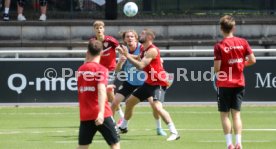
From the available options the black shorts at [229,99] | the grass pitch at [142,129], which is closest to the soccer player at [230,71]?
the black shorts at [229,99]

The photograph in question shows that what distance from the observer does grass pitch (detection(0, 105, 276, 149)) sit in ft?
49.4

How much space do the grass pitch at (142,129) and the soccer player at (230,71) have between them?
1074 mm

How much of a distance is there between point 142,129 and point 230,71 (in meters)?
4.44

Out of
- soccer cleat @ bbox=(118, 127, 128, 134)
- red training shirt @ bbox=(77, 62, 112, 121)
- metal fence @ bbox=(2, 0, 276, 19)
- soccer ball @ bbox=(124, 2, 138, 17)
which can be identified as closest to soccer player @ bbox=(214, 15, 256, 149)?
red training shirt @ bbox=(77, 62, 112, 121)

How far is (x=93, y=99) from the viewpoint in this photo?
11180 millimetres

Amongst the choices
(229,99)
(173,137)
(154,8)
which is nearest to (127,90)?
(173,137)

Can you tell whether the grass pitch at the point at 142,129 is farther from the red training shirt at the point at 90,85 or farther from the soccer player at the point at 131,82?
the red training shirt at the point at 90,85

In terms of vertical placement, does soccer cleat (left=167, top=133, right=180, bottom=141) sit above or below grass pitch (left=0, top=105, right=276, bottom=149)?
above

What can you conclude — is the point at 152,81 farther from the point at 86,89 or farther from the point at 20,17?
the point at 20,17

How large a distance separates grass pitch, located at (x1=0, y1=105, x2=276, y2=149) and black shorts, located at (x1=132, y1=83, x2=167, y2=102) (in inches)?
29.5

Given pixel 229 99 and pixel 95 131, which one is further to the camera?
pixel 229 99

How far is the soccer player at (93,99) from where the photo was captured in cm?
1105

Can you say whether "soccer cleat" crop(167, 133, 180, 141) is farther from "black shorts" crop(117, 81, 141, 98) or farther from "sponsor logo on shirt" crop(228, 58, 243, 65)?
"sponsor logo on shirt" crop(228, 58, 243, 65)

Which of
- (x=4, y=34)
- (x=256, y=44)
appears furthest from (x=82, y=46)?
(x=256, y=44)
